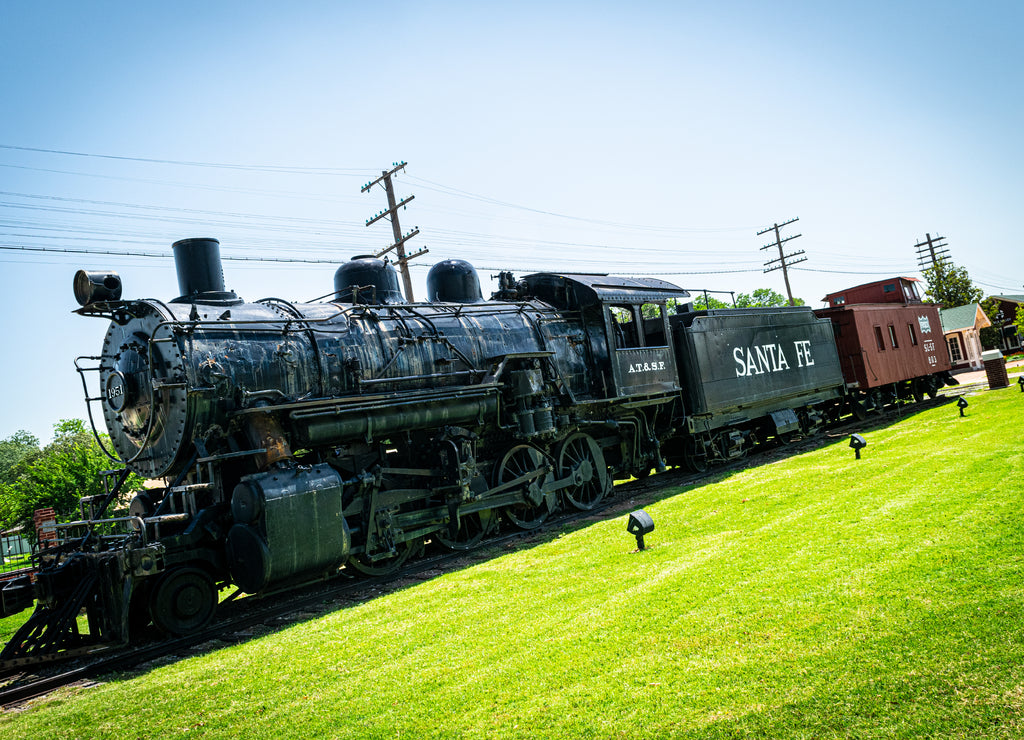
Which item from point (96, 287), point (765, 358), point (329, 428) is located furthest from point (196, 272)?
point (765, 358)

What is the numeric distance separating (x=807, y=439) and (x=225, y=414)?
14.2m

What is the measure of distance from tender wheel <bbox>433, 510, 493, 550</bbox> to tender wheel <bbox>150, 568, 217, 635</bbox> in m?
3.20

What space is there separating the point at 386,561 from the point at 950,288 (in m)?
58.2

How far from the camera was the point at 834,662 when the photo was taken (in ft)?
12.5

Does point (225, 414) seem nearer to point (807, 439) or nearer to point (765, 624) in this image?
point (765, 624)

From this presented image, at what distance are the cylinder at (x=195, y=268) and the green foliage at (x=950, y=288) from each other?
57.2 metres

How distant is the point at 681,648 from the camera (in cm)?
442

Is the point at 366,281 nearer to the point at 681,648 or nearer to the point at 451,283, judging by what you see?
the point at 451,283

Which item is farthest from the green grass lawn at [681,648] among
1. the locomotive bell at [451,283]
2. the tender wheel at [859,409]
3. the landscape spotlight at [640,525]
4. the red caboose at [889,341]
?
the tender wheel at [859,409]

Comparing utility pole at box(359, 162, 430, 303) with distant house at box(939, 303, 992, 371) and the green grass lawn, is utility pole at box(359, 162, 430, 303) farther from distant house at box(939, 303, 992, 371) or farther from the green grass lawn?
distant house at box(939, 303, 992, 371)

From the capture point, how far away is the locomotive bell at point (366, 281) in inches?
394

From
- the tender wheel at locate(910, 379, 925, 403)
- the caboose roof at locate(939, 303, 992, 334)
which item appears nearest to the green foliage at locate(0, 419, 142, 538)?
the tender wheel at locate(910, 379, 925, 403)

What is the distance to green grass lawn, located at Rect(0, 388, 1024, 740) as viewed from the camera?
348 cm

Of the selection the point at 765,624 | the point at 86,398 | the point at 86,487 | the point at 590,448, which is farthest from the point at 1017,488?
the point at 86,487
